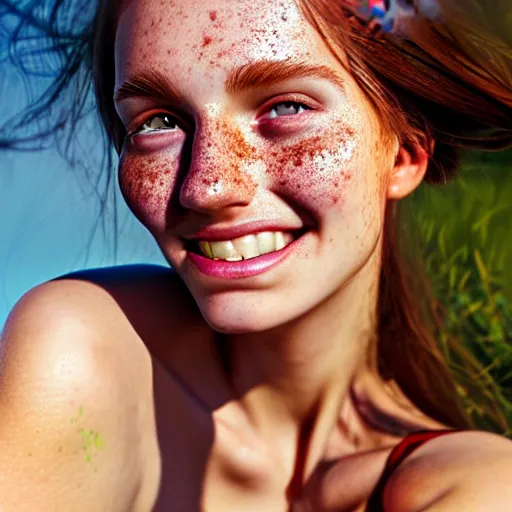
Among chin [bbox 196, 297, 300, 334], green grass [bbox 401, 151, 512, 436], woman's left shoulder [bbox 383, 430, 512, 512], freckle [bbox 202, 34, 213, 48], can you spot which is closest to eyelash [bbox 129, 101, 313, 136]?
freckle [bbox 202, 34, 213, 48]

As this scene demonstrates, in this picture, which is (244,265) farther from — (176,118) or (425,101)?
(425,101)

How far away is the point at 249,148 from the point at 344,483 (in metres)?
0.58

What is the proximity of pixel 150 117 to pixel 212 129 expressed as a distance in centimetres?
14

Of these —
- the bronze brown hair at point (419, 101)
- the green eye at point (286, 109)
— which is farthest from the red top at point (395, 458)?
the green eye at point (286, 109)

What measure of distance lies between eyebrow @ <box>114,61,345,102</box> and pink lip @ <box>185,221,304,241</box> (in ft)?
0.57

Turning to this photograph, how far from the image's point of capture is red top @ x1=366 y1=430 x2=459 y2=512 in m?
1.25

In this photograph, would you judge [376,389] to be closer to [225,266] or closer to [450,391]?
[450,391]

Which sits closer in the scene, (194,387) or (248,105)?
(248,105)

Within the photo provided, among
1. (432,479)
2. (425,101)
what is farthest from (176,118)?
(432,479)

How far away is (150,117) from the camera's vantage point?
45.3 inches

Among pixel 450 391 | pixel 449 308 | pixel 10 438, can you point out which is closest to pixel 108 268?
pixel 10 438

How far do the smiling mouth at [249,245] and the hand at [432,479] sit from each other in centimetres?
39

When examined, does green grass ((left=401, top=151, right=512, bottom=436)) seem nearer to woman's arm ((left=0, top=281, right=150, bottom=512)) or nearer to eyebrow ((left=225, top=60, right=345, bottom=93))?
eyebrow ((left=225, top=60, right=345, bottom=93))

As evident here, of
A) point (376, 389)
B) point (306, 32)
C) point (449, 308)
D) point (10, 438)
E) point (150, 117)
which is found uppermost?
point (306, 32)
